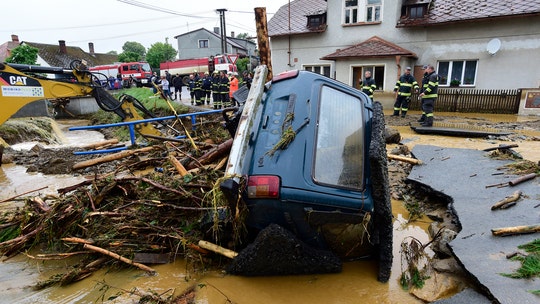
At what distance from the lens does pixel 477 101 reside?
507 inches

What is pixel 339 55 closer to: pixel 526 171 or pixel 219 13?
pixel 526 171

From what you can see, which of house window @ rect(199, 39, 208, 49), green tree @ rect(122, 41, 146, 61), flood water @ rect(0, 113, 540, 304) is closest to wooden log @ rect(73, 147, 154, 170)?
flood water @ rect(0, 113, 540, 304)

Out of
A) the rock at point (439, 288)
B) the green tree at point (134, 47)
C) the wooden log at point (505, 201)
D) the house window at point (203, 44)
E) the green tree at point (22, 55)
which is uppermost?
the green tree at point (134, 47)

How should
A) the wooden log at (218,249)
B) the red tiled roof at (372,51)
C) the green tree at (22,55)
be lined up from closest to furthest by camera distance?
1. the wooden log at (218,249)
2. the red tiled roof at (372,51)
3. the green tree at (22,55)

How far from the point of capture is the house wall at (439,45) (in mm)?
12648

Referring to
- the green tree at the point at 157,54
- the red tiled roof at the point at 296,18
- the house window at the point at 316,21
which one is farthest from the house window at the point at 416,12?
the green tree at the point at 157,54

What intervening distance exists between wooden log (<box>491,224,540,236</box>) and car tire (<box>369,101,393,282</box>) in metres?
1.04

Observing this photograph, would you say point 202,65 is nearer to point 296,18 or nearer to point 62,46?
point 296,18

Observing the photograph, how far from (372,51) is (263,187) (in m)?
14.2

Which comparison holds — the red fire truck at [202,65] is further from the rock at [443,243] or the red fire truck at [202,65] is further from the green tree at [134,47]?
the green tree at [134,47]

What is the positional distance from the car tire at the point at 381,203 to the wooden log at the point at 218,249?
1208 millimetres

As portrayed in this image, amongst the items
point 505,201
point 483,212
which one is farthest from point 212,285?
point 505,201

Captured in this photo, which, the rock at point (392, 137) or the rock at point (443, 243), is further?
the rock at point (392, 137)

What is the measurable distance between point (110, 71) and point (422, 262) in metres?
35.6
